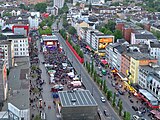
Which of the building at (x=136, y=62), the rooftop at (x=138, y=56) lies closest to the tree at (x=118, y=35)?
the rooftop at (x=138, y=56)

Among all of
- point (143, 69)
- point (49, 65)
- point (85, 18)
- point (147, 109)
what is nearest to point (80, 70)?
point (49, 65)

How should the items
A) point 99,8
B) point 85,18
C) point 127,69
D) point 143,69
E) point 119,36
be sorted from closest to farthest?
1. point 143,69
2. point 127,69
3. point 119,36
4. point 85,18
5. point 99,8

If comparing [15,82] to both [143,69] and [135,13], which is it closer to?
[143,69]

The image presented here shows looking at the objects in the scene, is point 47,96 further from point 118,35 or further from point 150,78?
point 118,35

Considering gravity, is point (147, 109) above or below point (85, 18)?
below

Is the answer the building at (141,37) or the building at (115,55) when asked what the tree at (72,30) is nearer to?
the building at (141,37)

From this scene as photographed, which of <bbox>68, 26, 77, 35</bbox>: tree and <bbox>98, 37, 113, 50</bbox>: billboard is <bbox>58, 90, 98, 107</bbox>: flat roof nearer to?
<bbox>98, 37, 113, 50</bbox>: billboard
